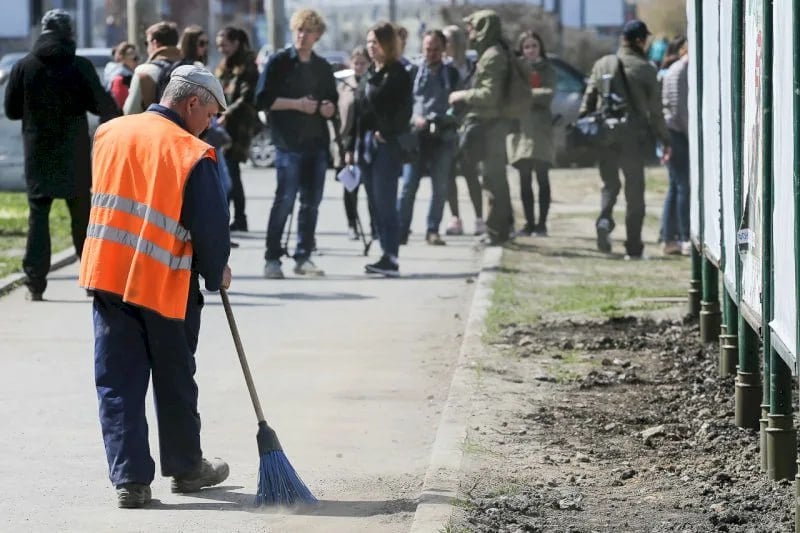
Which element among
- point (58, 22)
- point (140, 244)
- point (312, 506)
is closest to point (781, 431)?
point (312, 506)

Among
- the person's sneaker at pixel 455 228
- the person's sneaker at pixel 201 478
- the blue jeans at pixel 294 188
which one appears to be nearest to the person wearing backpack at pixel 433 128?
the person's sneaker at pixel 455 228

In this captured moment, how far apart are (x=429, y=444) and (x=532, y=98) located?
28.1 feet

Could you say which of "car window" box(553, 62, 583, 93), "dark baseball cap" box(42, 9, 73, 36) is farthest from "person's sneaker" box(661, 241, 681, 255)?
"car window" box(553, 62, 583, 93)

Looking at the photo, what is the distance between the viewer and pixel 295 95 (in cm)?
1298

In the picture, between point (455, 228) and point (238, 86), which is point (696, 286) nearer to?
point (238, 86)

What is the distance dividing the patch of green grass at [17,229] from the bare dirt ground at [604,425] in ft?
12.7

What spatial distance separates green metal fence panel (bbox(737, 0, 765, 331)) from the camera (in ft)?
21.2

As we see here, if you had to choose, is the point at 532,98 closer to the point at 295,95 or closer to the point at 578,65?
the point at 295,95

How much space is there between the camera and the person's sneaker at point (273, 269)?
13305 millimetres

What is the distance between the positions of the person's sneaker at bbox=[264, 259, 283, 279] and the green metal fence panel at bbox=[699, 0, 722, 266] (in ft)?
14.3

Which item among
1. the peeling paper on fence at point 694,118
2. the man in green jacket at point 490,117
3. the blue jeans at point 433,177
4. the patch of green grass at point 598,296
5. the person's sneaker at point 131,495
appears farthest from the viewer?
the blue jeans at point 433,177

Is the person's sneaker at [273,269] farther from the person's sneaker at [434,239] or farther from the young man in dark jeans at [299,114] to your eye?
the person's sneaker at [434,239]

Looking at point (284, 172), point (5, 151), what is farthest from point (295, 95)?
point (5, 151)

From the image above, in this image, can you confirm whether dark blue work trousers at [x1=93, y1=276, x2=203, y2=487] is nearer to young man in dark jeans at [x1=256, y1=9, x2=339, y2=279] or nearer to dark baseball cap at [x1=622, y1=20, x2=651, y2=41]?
young man in dark jeans at [x1=256, y1=9, x2=339, y2=279]
